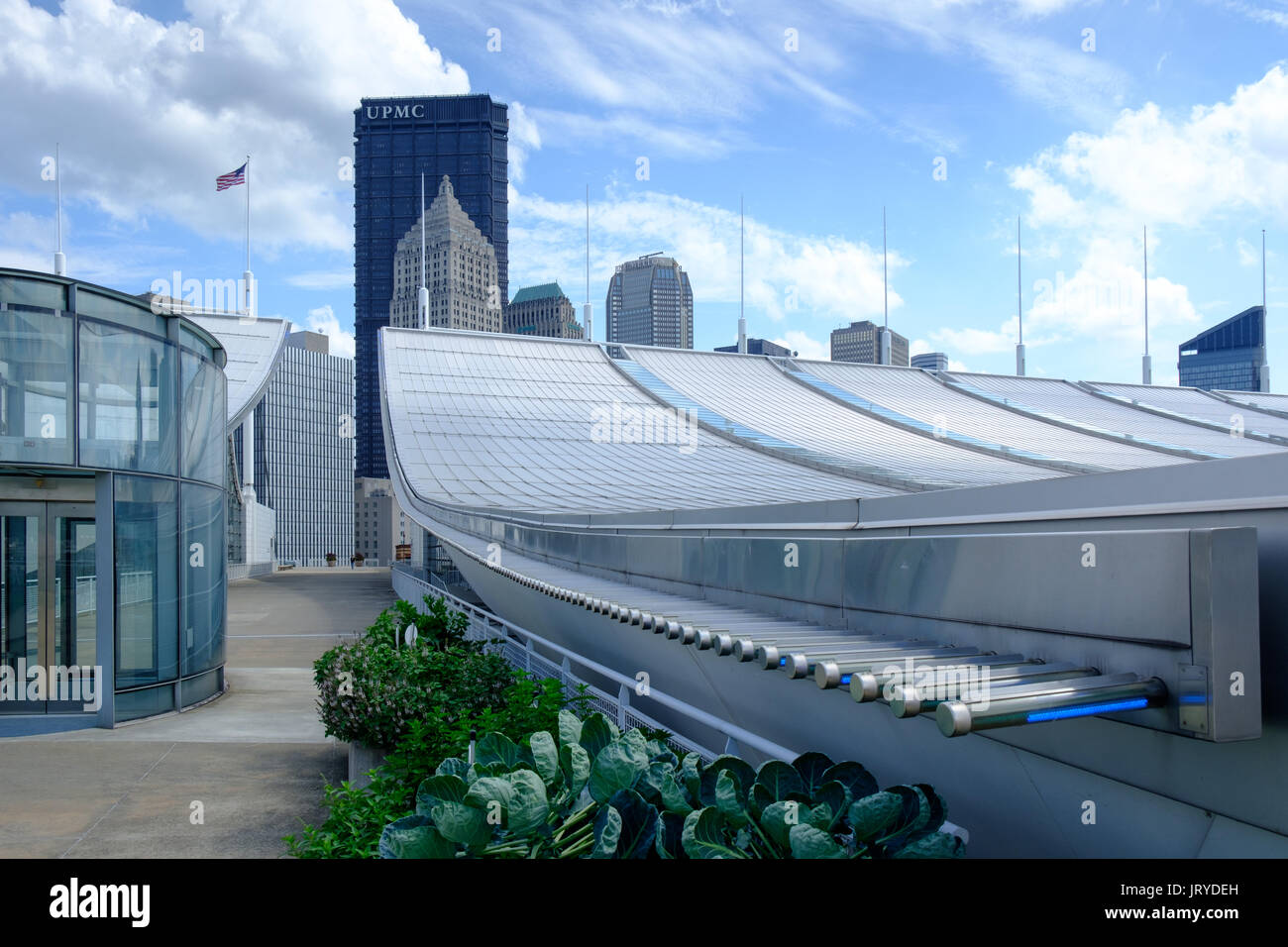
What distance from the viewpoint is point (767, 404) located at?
2689 cm

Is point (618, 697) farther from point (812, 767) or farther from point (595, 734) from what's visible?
point (812, 767)

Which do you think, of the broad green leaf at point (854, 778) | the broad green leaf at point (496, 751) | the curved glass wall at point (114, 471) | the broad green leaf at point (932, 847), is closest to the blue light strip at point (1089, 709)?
the broad green leaf at point (932, 847)

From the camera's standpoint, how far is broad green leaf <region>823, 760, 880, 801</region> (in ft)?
10.5

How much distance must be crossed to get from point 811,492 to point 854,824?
13671mm

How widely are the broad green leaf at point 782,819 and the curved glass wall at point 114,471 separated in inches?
343

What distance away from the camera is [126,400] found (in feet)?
32.3

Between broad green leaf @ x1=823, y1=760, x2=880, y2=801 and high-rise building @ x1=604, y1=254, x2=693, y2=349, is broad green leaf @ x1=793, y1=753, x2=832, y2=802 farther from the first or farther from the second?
high-rise building @ x1=604, y1=254, x2=693, y2=349

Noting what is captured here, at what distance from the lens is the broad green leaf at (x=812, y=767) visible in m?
3.31

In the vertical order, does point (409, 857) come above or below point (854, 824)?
below

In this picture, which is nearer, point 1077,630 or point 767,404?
point 1077,630

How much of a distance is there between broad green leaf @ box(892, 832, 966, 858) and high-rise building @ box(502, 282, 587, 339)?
133 meters
